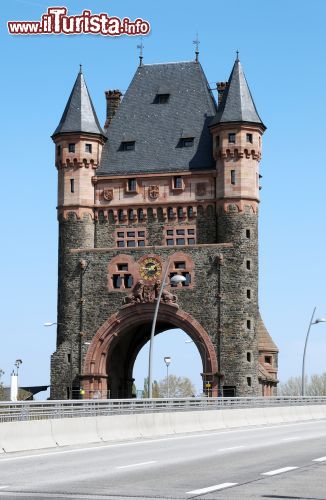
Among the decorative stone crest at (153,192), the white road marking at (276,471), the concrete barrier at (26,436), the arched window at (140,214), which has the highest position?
the decorative stone crest at (153,192)

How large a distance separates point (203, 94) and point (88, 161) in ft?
38.9

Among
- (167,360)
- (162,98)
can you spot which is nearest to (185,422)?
(167,360)

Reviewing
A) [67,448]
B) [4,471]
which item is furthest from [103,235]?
[4,471]

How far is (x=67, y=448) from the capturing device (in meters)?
26.8

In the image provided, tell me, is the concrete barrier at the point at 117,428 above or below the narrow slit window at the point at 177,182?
below

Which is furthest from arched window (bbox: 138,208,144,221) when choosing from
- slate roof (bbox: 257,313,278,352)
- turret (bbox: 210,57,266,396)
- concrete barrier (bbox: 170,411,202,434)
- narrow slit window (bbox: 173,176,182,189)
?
concrete barrier (bbox: 170,411,202,434)

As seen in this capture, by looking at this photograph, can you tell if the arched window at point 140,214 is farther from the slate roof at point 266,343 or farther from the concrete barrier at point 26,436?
the concrete barrier at point 26,436

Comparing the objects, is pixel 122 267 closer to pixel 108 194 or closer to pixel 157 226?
pixel 157 226

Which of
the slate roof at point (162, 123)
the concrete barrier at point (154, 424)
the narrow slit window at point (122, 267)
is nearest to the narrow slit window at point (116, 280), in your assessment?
the narrow slit window at point (122, 267)

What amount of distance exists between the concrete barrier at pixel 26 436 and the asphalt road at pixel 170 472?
0.51 metres

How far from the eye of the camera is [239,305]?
80.6 m

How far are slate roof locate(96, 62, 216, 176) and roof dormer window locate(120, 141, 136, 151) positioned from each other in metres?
0.27

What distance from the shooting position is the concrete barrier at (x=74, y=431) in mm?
27406

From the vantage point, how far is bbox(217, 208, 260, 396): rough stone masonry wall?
79.8 m
